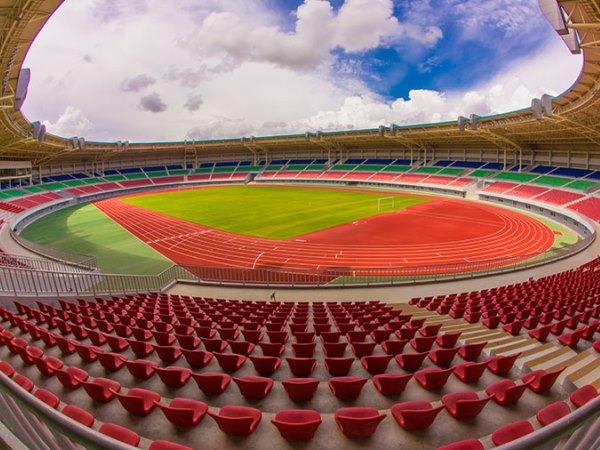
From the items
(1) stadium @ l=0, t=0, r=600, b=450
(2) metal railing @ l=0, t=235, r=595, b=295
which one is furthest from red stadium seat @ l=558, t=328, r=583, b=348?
(2) metal railing @ l=0, t=235, r=595, b=295

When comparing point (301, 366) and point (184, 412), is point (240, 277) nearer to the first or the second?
point (301, 366)

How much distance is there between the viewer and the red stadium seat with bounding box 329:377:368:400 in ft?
16.1

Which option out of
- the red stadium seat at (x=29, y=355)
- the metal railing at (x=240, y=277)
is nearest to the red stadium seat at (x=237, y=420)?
the red stadium seat at (x=29, y=355)

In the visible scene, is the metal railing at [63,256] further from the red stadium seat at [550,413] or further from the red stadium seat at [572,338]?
the red stadium seat at [550,413]

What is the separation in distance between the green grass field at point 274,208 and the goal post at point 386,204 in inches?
5.0

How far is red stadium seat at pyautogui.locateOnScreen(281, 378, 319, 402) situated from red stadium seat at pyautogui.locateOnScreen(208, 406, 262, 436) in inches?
28.1

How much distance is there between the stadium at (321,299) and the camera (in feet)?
13.8

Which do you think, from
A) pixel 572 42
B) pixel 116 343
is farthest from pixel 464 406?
pixel 572 42

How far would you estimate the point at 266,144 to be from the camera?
3046 inches

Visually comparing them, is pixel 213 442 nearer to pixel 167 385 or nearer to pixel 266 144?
pixel 167 385

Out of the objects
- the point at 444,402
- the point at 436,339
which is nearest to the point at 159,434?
the point at 444,402

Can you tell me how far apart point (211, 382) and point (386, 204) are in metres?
40.8

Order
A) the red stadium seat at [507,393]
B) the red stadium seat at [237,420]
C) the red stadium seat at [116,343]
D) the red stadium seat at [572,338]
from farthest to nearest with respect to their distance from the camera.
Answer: the red stadium seat at [116,343] → the red stadium seat at [572,338] → the red stadium seat at [507,393] → the red stadium seat at [237,420]

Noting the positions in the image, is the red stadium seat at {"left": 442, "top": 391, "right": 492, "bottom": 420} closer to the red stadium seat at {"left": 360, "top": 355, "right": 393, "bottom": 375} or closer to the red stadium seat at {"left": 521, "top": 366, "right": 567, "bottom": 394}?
the red stadium seat at {"left": 521, "top": 366, "right": 567, "bottom": 394}
